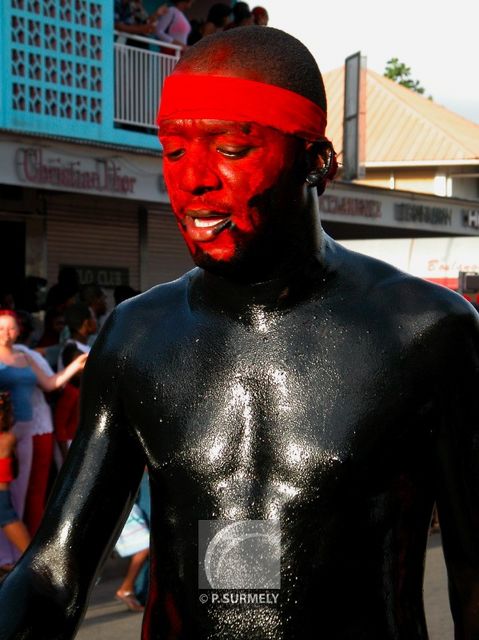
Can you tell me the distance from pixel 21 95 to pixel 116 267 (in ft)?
13.7

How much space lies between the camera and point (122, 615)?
23.4 ft

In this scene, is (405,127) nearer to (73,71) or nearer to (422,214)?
(422,214)

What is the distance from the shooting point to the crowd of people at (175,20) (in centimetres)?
1562

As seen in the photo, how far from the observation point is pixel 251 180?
69.7 inches

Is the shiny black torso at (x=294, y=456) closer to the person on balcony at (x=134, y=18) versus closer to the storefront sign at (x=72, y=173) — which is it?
the storefront sign at (x=72, y=173)

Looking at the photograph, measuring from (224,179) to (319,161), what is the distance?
18cm

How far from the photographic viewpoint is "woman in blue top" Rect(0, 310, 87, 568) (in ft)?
24.7

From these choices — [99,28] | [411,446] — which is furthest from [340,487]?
[99,28]

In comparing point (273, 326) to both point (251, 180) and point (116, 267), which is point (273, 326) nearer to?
point (251, 180)

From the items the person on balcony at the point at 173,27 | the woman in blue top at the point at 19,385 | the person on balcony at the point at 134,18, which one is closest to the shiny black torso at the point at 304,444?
the woman in blue top at the point at 19,385

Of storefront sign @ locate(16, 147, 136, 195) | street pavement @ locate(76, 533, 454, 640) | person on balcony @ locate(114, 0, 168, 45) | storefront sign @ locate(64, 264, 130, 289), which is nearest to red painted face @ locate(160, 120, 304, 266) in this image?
street pavement @ locate(76, 533, 454, 640)

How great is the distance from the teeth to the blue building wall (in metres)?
11.9

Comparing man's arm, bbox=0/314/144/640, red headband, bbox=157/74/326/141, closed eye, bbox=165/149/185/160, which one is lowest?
man's arm, bbox=0/314/144/640

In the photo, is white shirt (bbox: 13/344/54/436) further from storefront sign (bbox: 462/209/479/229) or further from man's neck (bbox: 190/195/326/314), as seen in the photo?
storefront sign (bbox: 462/209/479/229)
